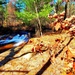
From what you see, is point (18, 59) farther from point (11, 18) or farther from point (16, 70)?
point (11, 18)

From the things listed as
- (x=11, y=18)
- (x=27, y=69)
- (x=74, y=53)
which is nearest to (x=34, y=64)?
(x=27, y=69)

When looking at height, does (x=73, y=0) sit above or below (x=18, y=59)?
above

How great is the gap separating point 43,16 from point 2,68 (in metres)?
12.2

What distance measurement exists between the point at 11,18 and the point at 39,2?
44.9 feet

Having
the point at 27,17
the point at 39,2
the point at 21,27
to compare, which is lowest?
the point at 21,27

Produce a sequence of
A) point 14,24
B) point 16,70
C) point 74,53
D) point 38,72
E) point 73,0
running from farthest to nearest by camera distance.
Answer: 1. point 14,24
2. point 73,0
3. point 16,70
4. point 38,72
5. point 74,53

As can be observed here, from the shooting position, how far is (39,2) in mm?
20938

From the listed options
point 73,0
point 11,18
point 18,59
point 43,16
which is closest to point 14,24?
point 11,18

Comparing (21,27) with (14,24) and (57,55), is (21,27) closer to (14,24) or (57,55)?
(14,24)

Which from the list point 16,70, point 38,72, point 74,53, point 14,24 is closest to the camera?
point 74,53

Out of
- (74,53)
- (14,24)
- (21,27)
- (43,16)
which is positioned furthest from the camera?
(14,24)

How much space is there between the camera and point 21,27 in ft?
96.0

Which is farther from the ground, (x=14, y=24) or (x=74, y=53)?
(x=74, y=53)

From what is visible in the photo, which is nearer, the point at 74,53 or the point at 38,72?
the point at 74,53
